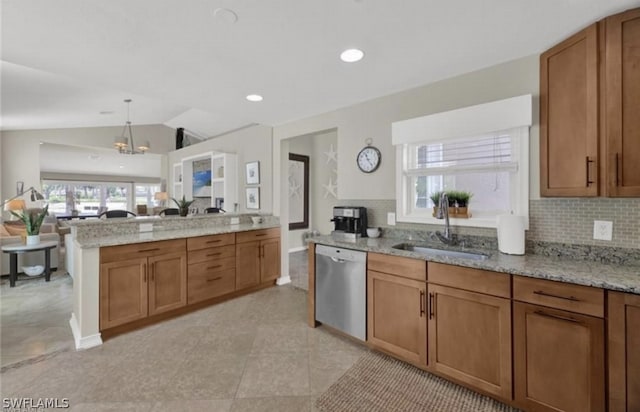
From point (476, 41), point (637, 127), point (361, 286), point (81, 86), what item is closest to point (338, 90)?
point (476, 41)

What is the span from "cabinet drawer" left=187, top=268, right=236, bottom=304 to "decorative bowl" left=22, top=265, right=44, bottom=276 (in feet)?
9.85

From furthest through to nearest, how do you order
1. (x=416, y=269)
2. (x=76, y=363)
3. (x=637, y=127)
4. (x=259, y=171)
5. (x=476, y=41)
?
(x=259, y=171) < (x=76, y=363) < (x=416, y=269) < (x=476, y=41) < (x=637, y=127)

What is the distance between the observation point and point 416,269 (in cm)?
202

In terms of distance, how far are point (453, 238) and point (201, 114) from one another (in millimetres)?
4738

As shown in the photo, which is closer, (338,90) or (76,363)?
(76,363)

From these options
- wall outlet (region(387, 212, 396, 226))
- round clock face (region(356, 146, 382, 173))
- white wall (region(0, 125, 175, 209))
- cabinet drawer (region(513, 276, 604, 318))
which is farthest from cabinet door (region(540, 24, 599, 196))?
white wall (region(0, 125, 175, 209))

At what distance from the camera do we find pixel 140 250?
8.80 feet

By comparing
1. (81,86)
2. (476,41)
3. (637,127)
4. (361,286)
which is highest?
(81,86)

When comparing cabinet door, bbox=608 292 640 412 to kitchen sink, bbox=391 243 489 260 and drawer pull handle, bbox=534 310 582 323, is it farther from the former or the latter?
kitchen sink, bbox=391 243 489 260

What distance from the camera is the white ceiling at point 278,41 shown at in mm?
1567

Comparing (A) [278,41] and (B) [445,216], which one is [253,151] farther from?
(B) [445,216]

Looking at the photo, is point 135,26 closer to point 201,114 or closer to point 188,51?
point 188,51

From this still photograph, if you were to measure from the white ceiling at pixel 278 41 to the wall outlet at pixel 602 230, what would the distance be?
1221 millimetres

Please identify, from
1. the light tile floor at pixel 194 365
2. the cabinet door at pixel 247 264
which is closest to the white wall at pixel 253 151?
the cabinet door at pixel 247 264
